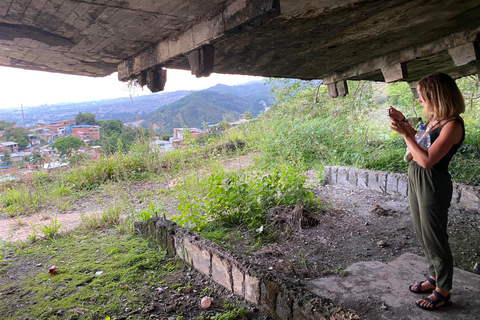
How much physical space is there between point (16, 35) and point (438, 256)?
399 centimetres

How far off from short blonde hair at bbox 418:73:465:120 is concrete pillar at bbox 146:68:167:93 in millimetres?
2884

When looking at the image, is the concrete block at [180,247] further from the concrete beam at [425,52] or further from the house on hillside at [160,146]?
the house on hillside at [160,146]

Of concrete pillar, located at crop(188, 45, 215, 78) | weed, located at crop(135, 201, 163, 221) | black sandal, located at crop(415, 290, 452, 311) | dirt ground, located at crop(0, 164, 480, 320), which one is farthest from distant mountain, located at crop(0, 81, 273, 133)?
black sandal, located at crop(415, 290, 452, 311)

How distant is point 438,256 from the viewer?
229 cm

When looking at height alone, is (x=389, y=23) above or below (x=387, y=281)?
above

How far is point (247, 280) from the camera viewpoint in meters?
2.62

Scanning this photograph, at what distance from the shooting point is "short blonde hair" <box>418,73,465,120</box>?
225 cm

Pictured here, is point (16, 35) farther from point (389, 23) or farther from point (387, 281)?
point (387, 281)

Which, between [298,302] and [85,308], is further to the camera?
[85,308]

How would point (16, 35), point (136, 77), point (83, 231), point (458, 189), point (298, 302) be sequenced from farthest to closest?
point (83, 231)
point (458, 189)
point (136, 77)
point (16, 35)
point (298, 302)

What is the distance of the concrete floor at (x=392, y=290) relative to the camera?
2.37 m

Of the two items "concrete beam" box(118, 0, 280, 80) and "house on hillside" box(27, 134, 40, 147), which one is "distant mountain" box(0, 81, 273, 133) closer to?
"house on hillside" box(27, 134, 40, 147)

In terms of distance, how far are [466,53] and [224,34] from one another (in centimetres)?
354

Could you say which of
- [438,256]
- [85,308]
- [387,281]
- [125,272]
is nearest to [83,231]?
[125,272]
